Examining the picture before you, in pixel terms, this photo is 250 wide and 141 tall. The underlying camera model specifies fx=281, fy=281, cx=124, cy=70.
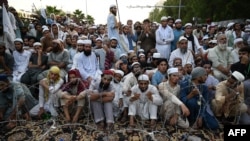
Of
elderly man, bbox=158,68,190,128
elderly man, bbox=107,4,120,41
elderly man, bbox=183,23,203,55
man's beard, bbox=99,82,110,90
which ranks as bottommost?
elderly man, bbox=158,68,190,128

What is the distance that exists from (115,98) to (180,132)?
125cm

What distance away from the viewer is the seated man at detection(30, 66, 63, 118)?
491 centimetres

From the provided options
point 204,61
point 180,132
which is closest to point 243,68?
point 204,61

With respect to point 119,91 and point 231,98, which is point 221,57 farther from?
point 119,91

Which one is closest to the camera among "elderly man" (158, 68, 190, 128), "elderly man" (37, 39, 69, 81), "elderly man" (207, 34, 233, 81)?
"elderly man" (158, 68, 190, 128)

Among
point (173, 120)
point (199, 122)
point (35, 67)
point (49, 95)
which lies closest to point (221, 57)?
point (199, 122)

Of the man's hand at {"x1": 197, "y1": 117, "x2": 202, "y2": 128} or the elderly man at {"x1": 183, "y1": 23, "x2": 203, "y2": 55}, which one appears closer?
the man's hand at {"x1": 197, "y1": 117, "x2": 202, "y2": 128}

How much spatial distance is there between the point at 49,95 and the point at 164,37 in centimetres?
331

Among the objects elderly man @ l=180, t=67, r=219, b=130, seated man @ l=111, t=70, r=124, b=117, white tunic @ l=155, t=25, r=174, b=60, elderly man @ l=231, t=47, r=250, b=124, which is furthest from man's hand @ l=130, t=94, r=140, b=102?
white tunic @ l=155, t=25, r=174, b=60

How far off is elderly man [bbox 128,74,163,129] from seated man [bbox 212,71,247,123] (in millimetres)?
957

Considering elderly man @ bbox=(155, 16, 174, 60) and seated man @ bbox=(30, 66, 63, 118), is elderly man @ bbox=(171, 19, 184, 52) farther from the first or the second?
seated man @ bbox=(30, 66, 63, 118)

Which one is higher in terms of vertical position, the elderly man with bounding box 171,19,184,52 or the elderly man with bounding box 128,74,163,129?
the elderly man with bounding box 171,19,184,52

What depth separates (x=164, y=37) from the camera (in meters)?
6.99

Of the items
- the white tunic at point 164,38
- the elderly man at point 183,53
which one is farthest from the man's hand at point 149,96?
the white tunic at point 164,38
